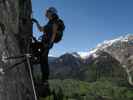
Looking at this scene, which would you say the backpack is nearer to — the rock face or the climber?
the climber

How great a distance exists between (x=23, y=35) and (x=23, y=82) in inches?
50.0

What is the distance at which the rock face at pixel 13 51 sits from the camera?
212 inches

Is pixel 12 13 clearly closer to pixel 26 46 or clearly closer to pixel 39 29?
pixel 26 46

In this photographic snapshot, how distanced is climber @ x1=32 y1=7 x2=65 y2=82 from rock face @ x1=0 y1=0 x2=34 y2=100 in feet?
3.08

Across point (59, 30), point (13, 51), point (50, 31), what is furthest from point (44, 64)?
point (13, 51)

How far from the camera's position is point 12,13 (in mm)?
5867

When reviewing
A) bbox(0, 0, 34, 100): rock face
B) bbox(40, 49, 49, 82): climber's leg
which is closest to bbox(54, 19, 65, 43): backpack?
bbox(40, 49, 49, 82): climber's leg

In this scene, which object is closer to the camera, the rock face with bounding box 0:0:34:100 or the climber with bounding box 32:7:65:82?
the rock face with bounding box 0:0:34:100

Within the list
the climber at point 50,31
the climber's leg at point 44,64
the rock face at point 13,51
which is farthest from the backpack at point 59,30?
the rock face at point 13,51

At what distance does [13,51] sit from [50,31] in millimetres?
1782

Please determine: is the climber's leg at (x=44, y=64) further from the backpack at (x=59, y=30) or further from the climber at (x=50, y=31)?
the backpack at (x=59, y=30)

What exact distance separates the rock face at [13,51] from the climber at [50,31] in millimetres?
940

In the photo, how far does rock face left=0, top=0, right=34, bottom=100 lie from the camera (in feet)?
17.7

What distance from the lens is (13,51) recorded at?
5.69 m
